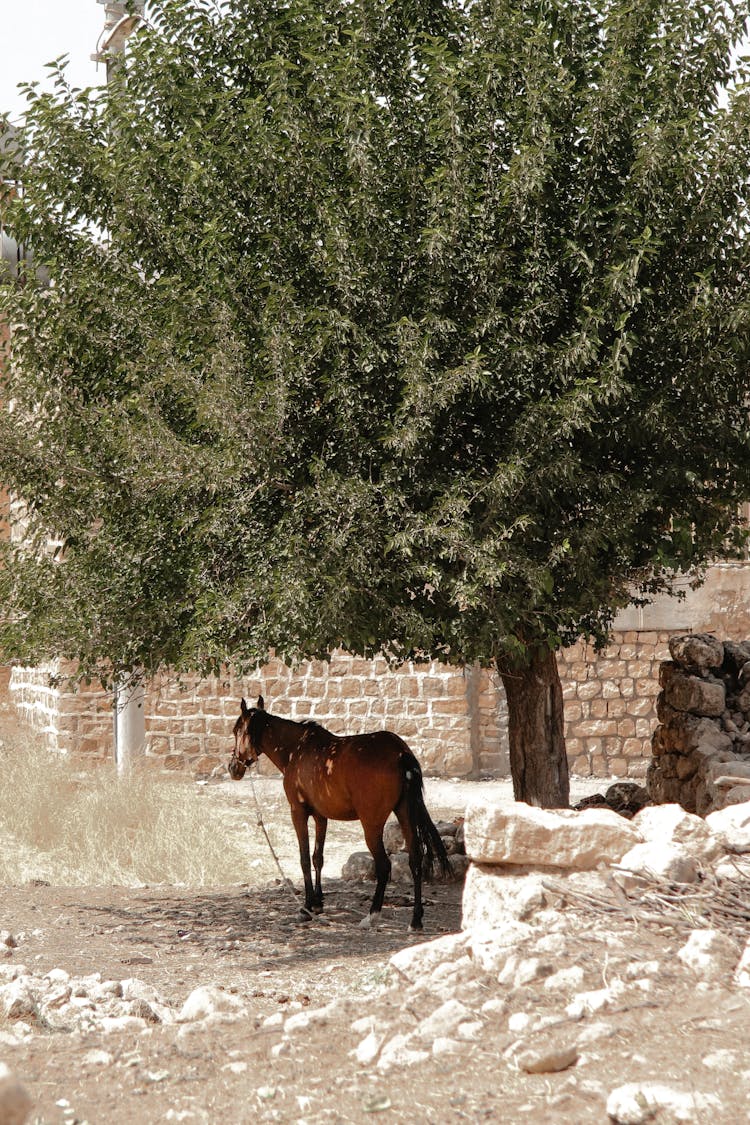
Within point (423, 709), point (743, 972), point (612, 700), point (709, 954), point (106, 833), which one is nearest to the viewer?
point (743, 972)

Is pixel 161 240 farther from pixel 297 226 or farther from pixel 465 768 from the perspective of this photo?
pixel 465 768

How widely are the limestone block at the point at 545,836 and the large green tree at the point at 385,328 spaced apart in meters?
1.21

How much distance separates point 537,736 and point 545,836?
131 inches

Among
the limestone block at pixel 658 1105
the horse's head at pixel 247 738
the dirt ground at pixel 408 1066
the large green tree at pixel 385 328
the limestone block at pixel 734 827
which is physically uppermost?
the large green tree at pixel 385 328

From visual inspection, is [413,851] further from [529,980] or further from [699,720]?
[699,720]

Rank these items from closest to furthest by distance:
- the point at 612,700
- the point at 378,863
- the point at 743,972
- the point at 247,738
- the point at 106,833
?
the point at 743,972 < the point at 378,863 < the point at 247,738 < the point at 106,833 < the point at 612,700

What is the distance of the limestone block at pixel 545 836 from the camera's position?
5.91 m

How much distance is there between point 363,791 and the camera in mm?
8023

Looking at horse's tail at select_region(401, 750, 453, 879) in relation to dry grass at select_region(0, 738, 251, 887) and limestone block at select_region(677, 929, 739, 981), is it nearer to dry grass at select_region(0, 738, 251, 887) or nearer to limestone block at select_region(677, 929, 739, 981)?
dry grass at select_region(0, 738, 251, 887)

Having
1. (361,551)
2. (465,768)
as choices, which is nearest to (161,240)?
(361,551)

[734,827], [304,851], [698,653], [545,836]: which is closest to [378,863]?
[304,851]

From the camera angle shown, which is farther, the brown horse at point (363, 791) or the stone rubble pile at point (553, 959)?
the brown horse at point (363, 791)

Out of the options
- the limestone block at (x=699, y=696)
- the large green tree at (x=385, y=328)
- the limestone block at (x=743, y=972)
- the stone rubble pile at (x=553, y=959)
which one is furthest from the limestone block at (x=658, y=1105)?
the limestone block at (x=699, y=696)

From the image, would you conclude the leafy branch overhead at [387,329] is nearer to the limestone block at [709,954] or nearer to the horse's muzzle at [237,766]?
the horse's muzzle at [237,766]
